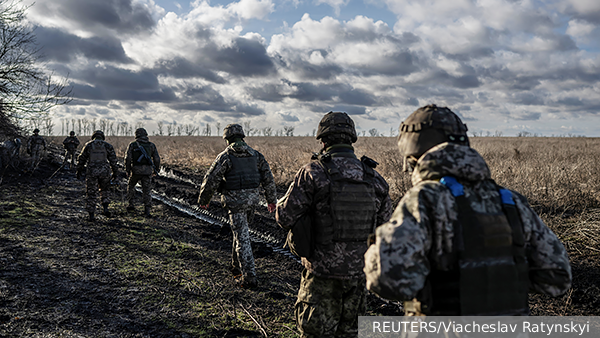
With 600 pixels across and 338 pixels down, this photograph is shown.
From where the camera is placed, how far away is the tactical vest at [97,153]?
855 cm

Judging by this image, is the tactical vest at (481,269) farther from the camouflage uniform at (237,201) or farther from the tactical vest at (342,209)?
the camouflage uniform at (237,201)

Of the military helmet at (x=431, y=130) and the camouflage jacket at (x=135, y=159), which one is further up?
the military helmet at (x=431, y=130)

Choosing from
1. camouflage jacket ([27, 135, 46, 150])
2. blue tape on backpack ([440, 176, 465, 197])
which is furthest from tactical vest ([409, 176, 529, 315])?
camouflage jacket ([27, 135, 46, 150])

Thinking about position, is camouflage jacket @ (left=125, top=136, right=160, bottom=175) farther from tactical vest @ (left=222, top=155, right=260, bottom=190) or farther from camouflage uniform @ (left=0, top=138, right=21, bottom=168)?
camouflage uniform @ (left=0, top=138, right=21, bottom=168)

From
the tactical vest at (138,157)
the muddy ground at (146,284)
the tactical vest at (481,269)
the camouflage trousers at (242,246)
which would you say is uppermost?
the tactical vest at (138,157)

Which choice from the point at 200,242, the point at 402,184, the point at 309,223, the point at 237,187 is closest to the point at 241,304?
the point at 237,187

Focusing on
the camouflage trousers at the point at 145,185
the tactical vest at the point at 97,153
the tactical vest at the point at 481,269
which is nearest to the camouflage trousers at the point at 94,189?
the tactical vest at the point at 97,153

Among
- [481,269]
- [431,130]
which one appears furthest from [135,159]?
[481,269]

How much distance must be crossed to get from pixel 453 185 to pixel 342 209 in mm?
1203

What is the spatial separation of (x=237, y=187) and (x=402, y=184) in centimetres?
546

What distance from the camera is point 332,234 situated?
9.53ft

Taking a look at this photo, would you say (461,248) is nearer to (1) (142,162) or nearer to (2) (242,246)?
(2) (242,246)

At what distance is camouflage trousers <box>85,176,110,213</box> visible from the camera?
845 centimetres

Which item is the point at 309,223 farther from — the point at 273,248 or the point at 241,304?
the point at 273,248
